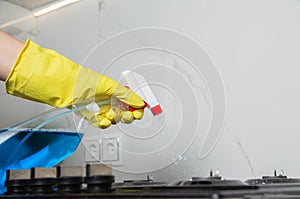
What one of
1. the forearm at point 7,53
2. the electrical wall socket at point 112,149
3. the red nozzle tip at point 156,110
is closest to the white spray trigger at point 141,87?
the red nozzle tip at point 156,110

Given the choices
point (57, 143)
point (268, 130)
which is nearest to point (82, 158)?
point (57, 143)

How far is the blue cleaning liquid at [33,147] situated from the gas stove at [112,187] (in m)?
0.19

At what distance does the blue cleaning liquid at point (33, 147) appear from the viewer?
40.1 inches

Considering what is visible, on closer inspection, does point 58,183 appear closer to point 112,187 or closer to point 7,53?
point 112,187

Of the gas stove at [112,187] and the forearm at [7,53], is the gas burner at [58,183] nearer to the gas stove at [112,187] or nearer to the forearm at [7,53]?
the gas stove at [112,187]

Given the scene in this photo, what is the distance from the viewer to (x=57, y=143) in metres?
1.13

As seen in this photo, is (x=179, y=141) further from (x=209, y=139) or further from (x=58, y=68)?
(x=58, y=68)

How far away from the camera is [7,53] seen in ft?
3.47

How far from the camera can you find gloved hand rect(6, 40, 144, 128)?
101cm

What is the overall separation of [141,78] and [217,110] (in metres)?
0.22

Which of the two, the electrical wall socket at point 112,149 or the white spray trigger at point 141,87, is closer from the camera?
the white spray trigger at point 141,87

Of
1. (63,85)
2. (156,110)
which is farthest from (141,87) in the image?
(63,85)

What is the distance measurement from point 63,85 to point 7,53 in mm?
158

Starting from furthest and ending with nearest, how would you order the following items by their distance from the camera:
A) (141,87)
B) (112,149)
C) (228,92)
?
(112,149) → (228,92) → (141,87)
